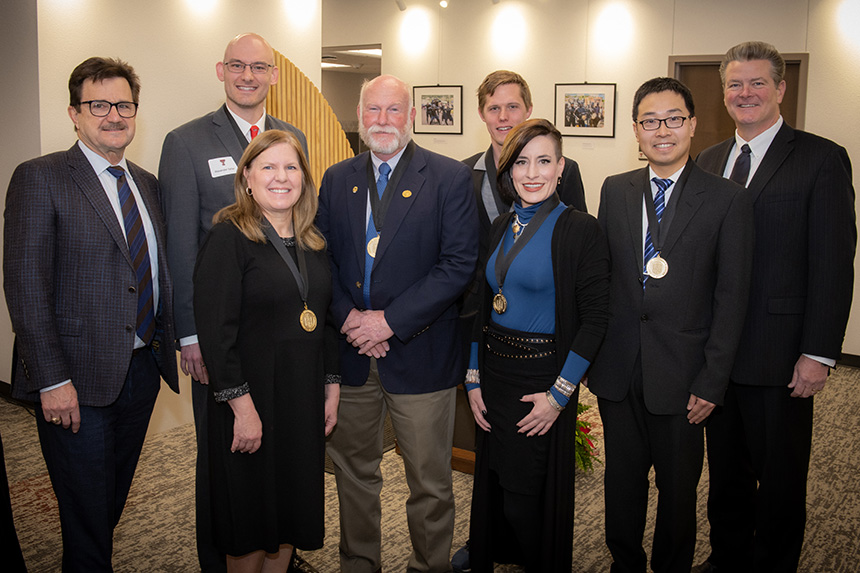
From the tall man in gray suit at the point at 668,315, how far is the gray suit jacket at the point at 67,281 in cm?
180

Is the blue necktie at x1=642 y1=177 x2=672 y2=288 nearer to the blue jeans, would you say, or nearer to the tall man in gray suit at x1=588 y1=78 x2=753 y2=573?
the tall man in gray suit at x1=588 y1=78 x2=753 y2=573

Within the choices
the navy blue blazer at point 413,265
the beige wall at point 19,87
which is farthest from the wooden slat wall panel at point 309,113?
the navy blue blazer at point 413,265

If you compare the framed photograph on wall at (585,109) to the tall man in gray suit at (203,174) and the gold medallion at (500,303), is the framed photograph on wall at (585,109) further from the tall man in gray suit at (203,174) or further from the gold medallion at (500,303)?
the gold medallion at (500,303)

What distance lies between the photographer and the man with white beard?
260 cm

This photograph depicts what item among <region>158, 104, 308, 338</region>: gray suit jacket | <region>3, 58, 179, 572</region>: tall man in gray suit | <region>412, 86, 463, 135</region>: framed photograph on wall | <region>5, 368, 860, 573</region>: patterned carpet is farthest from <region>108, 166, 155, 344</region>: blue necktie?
<region>412, 86, 463, 135</region>: framed photograph on wall

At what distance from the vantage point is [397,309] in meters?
2.53

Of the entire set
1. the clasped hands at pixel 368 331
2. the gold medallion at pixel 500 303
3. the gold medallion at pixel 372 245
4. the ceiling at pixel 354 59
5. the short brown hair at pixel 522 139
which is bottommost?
the clasped hands at pixel 368 331

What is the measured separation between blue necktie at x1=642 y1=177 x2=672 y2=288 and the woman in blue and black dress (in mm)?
158

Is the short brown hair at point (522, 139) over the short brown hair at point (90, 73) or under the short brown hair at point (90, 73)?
under

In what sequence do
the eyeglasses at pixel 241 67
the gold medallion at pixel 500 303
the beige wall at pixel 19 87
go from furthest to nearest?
the beige wall at pixel 19 87, the eyeglasses at pixel 241 67, the gold medallion at pixel 500 303

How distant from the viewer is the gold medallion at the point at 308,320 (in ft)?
7.48

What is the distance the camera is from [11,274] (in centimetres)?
222

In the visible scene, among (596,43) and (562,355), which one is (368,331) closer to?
(562,355)

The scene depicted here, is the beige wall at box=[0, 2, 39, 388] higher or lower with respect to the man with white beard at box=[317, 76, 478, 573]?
higher
